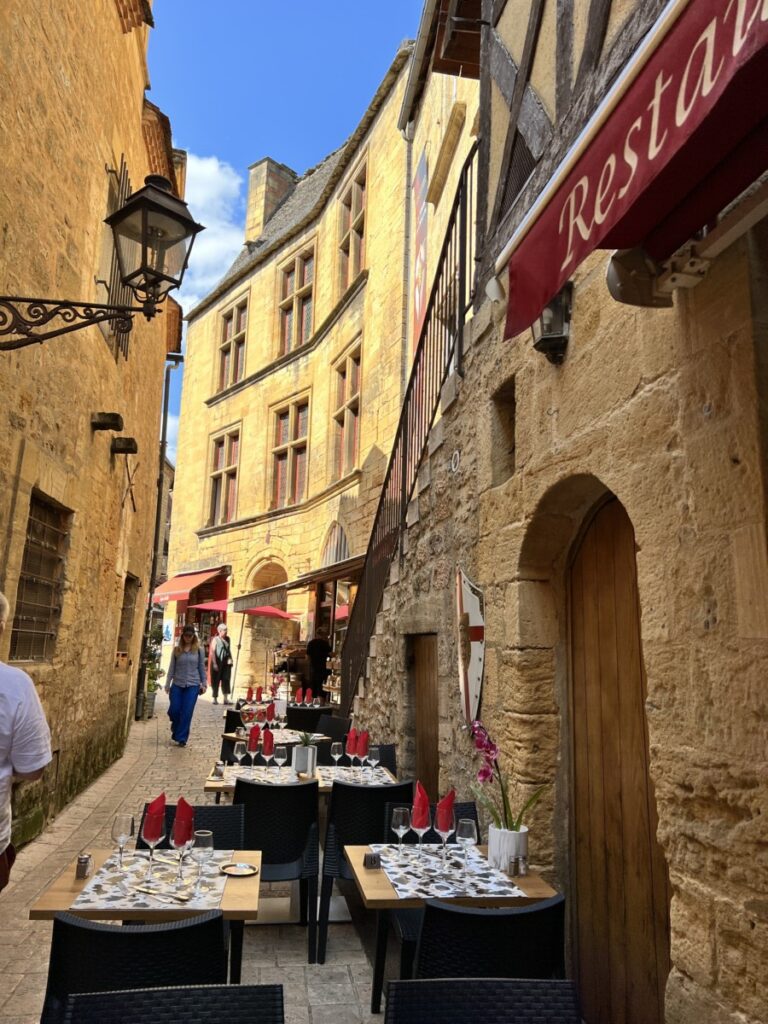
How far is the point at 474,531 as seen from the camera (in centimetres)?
409

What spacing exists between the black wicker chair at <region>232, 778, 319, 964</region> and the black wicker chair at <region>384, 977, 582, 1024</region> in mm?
2110

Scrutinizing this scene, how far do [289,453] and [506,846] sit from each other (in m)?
14.7

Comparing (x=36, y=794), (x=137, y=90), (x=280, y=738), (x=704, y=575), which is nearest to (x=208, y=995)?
(x=704, y=575)

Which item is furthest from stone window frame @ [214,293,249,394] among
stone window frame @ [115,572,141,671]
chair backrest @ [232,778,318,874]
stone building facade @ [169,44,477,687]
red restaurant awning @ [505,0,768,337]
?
red restaurant awning @ [505,0,768,337]

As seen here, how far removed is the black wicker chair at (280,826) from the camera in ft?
12.1

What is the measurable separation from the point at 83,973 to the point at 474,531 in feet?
8.85

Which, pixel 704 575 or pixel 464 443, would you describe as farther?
pixel 464 443

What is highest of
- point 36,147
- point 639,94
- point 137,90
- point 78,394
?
point 137,90

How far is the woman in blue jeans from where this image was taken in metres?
9.14

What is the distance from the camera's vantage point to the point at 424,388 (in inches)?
229

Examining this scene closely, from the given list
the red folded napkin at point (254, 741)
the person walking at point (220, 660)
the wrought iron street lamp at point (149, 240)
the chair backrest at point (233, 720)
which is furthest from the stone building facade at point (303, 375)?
the wrought iron street lamp at point (149, 240)

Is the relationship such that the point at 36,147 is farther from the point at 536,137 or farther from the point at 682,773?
the point at 682,773

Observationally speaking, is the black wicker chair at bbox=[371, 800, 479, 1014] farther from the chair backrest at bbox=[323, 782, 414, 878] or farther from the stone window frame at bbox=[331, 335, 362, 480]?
the stone window frame at bbox=[331, 335, 362, 480]

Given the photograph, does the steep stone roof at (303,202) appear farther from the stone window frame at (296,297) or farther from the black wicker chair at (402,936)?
A: the black wicker chair at (402,936)
